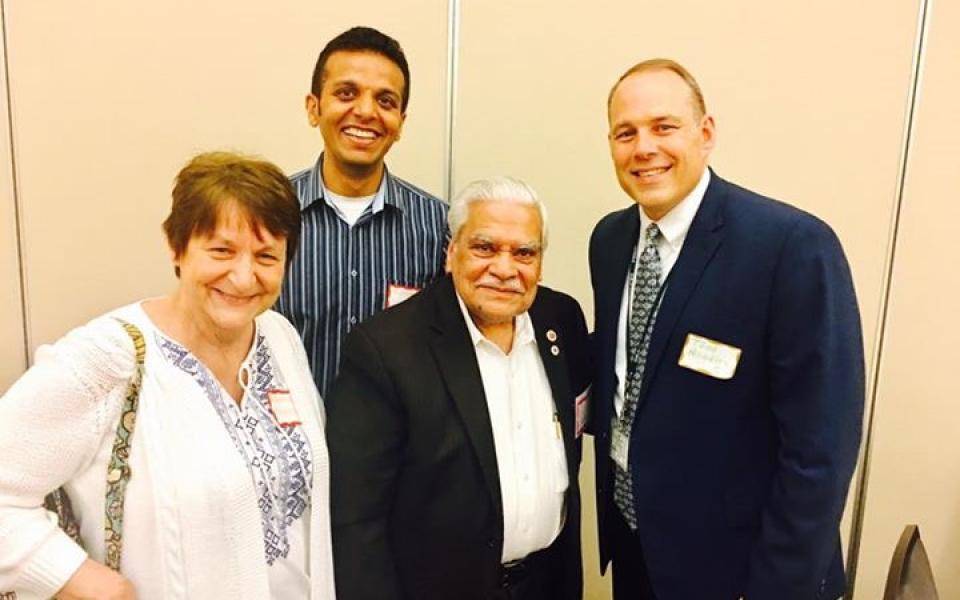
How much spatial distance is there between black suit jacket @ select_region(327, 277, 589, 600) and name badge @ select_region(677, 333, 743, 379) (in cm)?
53

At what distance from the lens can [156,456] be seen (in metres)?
1.32

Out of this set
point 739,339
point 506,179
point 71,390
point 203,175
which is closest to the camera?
point 71,390

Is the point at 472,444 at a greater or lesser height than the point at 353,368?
lesser

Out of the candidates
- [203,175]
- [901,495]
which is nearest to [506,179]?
[203,175]

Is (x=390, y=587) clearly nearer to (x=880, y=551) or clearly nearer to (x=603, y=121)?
(x=603, y=121)

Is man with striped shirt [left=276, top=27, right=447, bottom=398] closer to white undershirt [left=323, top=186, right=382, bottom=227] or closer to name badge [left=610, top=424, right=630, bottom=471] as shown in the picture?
white undershirt [left=323, top=186, right=382, bottom=227]

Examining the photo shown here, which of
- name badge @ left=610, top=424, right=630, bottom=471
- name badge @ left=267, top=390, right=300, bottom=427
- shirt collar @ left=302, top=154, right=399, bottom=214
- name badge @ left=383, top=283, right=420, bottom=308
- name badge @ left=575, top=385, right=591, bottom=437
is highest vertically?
shirt collar @ left=302, top=154, right=399, bottom=214

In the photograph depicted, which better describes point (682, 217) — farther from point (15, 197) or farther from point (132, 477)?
point (15, 197)

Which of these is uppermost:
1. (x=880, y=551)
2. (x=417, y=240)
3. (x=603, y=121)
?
(x=603, y=121)

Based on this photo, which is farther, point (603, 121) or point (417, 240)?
point (603, 121)

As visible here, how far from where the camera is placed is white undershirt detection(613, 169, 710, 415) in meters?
1.75

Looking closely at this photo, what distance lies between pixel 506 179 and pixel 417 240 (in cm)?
45

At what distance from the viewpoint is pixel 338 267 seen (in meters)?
2.03

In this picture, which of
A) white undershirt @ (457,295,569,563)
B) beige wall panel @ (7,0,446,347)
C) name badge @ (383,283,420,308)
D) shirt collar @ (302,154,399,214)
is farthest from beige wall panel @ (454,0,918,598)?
white undershirt @ (457,295,569,563)
